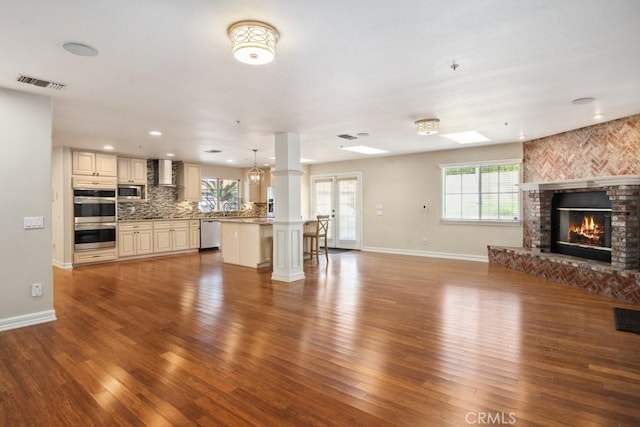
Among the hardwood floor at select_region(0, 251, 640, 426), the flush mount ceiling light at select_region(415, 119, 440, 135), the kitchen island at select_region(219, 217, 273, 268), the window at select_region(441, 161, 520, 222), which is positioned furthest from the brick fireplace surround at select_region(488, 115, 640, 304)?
the kitchen island at select_region(219, 217, 273, 268)

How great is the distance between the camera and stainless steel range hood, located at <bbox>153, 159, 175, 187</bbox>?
8891 millimetres

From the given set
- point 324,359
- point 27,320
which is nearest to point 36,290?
point 27,320

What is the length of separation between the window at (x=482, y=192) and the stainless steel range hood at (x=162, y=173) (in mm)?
6844

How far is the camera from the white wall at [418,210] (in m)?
7.37

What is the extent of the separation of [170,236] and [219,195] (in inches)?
91.1

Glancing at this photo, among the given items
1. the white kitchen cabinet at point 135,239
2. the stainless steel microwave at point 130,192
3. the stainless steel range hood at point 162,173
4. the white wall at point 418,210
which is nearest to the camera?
the white wall at point 418,210

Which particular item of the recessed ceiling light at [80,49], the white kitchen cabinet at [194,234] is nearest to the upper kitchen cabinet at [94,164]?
the white kitchen cabinet at [194,234]

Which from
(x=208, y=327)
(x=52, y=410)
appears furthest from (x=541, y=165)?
(x=52, y=410)

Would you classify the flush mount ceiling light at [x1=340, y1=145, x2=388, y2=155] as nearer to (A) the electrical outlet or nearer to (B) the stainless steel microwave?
(B) the stainless steel microwave

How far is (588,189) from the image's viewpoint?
543 centimetres

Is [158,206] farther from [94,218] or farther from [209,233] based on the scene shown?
[94,218]

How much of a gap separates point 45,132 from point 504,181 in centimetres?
770

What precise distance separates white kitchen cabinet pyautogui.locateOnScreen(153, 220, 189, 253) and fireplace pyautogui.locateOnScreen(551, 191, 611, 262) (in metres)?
8.26

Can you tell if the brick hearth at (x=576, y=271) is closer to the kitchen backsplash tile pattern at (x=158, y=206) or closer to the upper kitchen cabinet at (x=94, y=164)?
the kitchen backsplash tile pattern at (x=158, y=206)
